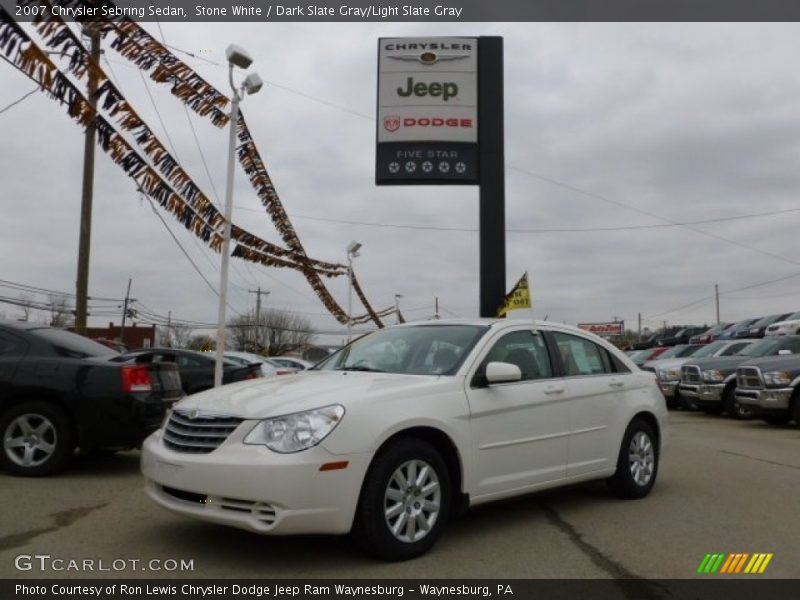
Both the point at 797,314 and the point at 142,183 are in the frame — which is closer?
the point at 142,183

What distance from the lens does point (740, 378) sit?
570 inches

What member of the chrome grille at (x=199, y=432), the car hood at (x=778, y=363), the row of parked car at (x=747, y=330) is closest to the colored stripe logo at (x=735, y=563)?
the chrome grille at (x=199, y=432)

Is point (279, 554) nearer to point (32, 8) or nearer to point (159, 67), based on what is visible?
point (32, 8)

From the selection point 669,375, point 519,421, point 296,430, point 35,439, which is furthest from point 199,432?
point 669,375

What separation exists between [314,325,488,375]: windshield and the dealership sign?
33.4 ft

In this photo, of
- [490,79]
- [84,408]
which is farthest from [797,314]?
[84,408]

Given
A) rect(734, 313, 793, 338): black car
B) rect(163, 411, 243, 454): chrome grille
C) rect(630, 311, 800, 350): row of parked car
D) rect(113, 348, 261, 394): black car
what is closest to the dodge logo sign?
rect(113, 348, 261, 394): black car

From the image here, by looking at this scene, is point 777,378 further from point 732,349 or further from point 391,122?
point 391,122

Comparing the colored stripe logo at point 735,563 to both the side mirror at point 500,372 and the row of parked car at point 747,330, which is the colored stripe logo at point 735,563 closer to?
the side mirror at point 500,372

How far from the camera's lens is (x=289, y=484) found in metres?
4.16

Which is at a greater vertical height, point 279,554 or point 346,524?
point 346,524

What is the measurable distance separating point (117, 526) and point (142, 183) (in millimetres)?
4551

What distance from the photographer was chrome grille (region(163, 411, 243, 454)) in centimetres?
446

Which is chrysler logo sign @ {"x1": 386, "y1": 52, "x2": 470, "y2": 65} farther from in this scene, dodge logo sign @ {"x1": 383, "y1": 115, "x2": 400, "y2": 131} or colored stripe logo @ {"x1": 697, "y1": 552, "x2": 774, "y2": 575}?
colored stripe logo @ {"x1": 697, "y1": 552, "x2": 774, "y2": 575}
